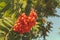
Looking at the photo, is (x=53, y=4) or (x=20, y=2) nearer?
(x=20, y=2)

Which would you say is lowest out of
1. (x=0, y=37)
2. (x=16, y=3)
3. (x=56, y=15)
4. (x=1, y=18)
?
(x=0, y=37)

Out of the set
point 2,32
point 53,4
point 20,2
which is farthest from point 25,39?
point 53,4

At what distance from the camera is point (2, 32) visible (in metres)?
3.83

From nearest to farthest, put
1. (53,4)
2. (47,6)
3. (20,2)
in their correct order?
(20,2) → (47,6) → (53,4)

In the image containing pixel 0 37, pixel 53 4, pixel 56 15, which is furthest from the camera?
pixel 56 15

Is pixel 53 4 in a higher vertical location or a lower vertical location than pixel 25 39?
higher

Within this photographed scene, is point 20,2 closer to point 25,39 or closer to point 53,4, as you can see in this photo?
point 25,39

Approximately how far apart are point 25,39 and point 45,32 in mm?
3987

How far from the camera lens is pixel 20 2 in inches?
172

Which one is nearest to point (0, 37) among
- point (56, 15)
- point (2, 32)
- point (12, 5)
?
point (2, 32)

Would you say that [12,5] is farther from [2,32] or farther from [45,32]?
[45,32]

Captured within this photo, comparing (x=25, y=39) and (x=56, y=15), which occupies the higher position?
(x=56, y=15)

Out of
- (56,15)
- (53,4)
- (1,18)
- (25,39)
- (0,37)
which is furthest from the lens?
(56,15)

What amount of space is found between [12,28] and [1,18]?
28 cm
